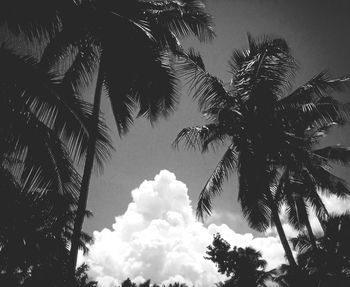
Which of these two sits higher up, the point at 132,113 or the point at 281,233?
the point at 132,113

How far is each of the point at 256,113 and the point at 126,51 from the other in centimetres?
530

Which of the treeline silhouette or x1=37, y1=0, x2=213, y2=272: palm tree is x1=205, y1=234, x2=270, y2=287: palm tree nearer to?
the treeline silhouette

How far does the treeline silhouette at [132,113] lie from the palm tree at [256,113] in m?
0.03

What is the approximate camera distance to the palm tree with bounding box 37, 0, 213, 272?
16.9 ft

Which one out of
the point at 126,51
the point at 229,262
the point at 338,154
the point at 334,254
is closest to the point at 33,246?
the point at 229,262

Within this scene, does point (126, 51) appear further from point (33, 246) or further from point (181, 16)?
point (33, 246)

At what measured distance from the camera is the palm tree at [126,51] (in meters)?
5.16

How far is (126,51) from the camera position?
18.0 feet

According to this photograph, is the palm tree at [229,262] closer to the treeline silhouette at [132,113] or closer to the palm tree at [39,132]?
the treeline silhouette at [132,113]

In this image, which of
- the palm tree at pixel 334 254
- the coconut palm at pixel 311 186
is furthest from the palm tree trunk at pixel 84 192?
the palm tree at pixel 334 254

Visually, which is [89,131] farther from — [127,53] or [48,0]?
[48,0]

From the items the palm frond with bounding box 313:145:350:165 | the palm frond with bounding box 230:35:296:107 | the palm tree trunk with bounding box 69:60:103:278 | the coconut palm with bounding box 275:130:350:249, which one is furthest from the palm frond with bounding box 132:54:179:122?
the palm frond with bounding box 313:145:350:165

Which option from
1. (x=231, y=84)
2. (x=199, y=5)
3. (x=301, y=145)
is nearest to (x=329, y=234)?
(x=301, y=145)

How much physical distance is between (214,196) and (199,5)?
6054 millimetres
